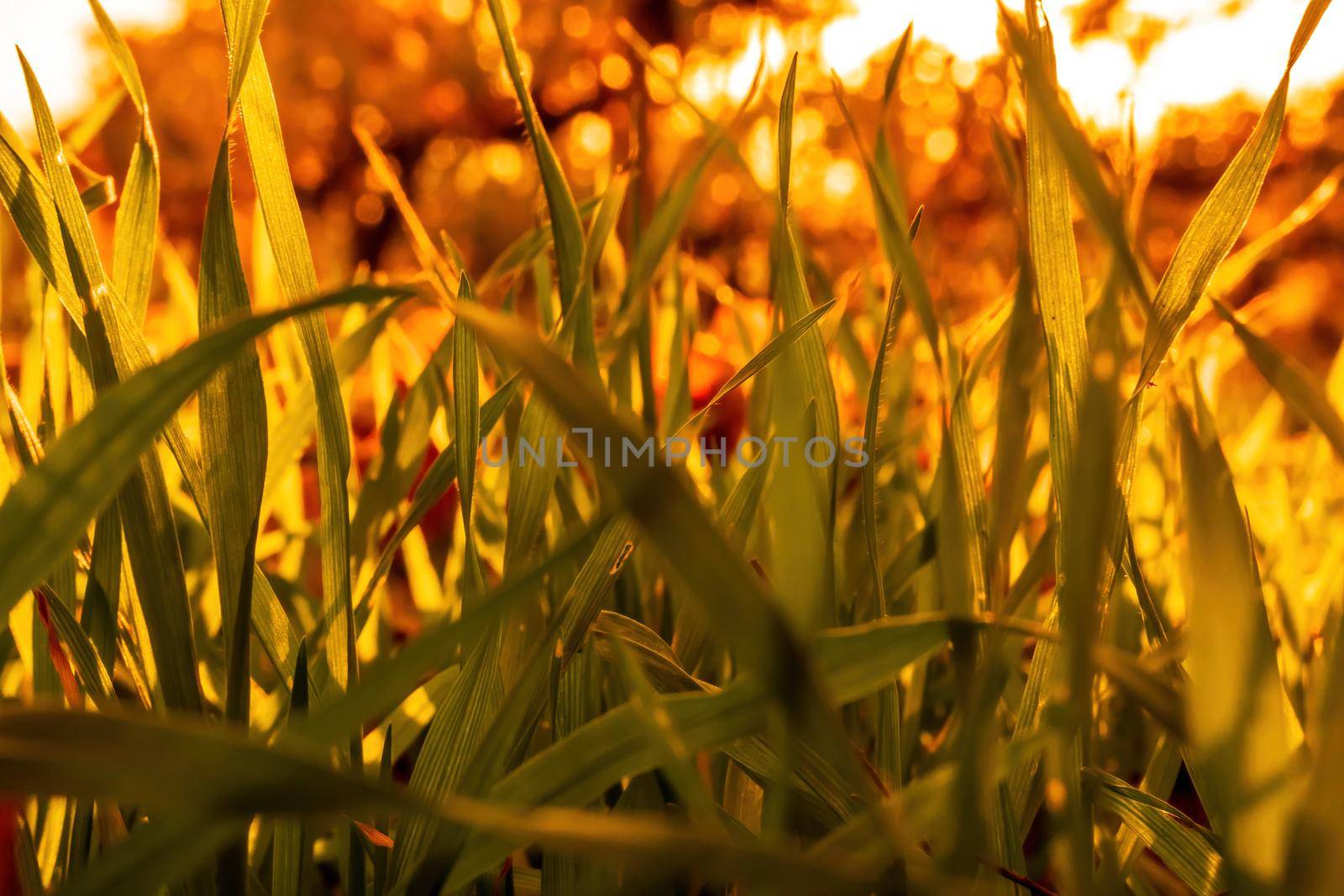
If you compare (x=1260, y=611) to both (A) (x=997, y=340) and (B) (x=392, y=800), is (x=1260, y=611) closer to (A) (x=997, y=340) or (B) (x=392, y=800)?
(B) (x=392, y=800)

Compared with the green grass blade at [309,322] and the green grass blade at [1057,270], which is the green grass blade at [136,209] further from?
the green grass blade at [1057,270]

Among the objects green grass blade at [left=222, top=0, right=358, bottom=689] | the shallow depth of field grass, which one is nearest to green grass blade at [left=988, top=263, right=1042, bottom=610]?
→ the shallow depth of field grass

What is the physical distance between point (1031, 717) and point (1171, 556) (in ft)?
0.54

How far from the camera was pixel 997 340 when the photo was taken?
10.8 inches

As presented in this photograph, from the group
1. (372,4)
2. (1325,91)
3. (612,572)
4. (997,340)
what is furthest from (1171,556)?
(372,4)

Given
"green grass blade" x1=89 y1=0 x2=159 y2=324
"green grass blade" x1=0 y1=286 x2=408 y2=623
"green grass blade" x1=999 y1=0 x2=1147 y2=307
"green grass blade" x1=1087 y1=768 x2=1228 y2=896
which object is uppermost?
"green grass blade" x1=89 y1=0 x2=159 y2=324

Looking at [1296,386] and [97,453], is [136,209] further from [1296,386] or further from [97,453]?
[1296,386]

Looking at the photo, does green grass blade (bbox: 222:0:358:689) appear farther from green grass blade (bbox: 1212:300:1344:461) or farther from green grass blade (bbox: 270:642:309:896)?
green grass blade (bbox: 1212:300:1344:461)

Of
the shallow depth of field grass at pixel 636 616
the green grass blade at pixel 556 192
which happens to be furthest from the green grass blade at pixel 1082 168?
the green grass blade at pixel 556 192

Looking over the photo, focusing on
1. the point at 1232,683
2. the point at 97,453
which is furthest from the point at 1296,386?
the point at 97,453

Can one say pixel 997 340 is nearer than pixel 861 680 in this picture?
No

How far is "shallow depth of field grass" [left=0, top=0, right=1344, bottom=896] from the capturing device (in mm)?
78

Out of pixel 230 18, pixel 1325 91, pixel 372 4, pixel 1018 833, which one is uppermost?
pixel 372 4

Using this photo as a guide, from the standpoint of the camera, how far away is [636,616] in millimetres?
252
